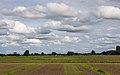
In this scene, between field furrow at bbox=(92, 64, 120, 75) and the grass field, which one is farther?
field furrow at bbox=(92, 64, 120, 75)

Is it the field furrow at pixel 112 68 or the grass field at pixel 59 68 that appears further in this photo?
the field furrow at pixel 112 68

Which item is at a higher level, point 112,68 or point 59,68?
point 59,68

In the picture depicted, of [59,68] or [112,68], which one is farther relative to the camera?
[112,68]
